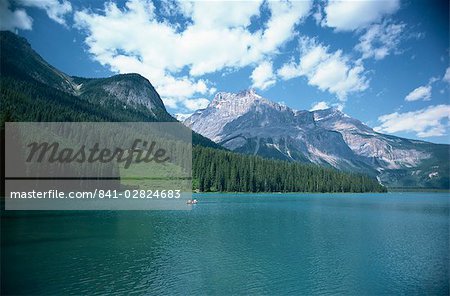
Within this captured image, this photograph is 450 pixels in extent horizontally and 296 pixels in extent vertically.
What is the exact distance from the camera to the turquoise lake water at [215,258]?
3177cm

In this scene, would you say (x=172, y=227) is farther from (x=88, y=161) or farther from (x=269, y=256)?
(x=88, y=161)

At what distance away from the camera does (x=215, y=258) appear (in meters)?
41.5

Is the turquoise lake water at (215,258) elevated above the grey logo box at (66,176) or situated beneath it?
situated beneath

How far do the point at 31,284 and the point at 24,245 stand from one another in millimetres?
17519

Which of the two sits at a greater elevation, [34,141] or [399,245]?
[34,141]

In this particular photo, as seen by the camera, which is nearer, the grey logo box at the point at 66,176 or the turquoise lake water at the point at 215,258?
the turquoise lake water at the point at 215,258

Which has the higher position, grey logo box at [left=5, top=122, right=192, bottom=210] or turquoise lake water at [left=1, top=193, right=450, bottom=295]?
grey logo box at [left=5, top=122, right=192, bottom=210]

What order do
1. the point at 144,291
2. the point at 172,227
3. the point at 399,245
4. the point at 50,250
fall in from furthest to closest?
the point at 172,227
the point at 399,245
the point at 50,250
the point at 144,291

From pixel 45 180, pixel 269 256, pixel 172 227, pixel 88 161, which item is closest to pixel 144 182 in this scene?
pixel 88 161

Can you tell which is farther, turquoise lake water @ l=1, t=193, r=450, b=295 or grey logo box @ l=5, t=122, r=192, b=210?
grey logo box @ l=5, t=122, r=192, b=210

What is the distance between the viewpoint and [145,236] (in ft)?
180

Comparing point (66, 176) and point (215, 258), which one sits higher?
point (66, 176)

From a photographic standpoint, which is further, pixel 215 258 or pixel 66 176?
pixel 66 176

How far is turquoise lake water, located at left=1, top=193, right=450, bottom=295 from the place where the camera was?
31.8 meters
